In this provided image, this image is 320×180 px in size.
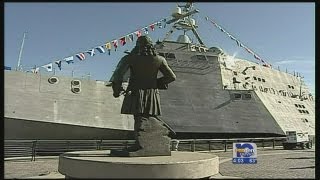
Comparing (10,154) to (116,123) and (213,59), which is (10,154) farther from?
(213,59)

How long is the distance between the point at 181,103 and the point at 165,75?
14.3 m

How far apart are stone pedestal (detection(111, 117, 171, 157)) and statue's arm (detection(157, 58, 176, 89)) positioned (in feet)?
2.71

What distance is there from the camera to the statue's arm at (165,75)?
763 cm

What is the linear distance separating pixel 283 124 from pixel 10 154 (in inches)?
754

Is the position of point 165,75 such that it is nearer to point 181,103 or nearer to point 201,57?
point 181,103

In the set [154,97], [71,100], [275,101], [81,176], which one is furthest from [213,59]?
[81,176]

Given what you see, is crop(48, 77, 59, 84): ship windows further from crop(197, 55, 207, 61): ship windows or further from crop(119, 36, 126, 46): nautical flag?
crop(197, 55, 207, 61): ship windows

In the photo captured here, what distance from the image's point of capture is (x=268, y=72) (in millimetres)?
32375

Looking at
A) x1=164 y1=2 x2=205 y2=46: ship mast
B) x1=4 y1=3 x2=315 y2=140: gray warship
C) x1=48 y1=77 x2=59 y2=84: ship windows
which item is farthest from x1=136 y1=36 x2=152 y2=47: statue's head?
x1=164 y1=2 x2=205 y2=46: ship mast

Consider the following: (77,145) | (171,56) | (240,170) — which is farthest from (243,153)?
(171,56)

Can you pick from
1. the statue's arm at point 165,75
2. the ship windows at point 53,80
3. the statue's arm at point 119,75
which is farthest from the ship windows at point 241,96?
the statue's arm at point 119,75

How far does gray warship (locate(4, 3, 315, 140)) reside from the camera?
1764 centimetres

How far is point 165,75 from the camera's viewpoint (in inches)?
304

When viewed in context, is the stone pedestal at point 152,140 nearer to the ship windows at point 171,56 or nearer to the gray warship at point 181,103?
the gray warship at point 181,103
